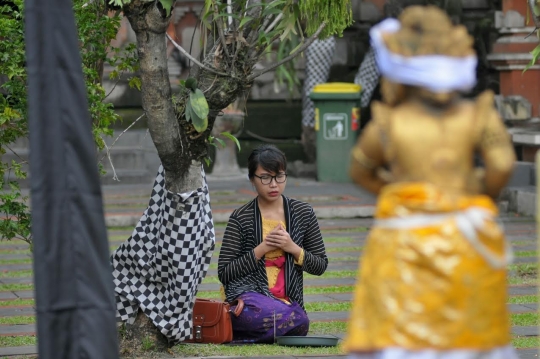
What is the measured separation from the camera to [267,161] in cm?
684

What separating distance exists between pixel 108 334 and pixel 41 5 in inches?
55.1

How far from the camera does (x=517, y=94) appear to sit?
638 inches

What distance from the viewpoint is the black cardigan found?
7.01 metres

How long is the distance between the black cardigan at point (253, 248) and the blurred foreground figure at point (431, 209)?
3.07 meters

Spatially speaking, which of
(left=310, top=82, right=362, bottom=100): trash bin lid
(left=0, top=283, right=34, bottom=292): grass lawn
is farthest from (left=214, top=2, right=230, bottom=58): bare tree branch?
(left=310, top=82, right=362, bottom=100): trash bin lid

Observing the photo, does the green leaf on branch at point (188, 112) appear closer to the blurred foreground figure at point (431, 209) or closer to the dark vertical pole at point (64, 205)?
the dark vertical pole at point (64, 205)

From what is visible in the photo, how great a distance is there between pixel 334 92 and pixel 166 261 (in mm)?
10142

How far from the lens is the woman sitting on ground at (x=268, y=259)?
22.8 feet

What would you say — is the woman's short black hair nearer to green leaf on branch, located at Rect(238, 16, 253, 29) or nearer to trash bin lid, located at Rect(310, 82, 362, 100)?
green leaf on branch, located at Rect(238, 16, 253, 29)

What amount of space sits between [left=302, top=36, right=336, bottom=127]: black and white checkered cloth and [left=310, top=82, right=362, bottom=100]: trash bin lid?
88 cm

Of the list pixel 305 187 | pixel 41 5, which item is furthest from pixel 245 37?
pixel 305 187

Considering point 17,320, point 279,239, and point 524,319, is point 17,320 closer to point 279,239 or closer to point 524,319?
point 279,239

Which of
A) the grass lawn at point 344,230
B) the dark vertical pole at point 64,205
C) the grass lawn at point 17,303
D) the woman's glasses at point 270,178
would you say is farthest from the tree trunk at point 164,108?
the grass lawn at point 344,230

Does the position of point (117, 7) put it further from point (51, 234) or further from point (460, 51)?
point (460, 51)
